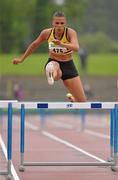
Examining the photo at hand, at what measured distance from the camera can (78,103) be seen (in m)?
12.3

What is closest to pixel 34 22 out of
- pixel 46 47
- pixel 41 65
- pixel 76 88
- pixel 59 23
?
pixel 46 47

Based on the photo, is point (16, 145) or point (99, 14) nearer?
point (16, 145)

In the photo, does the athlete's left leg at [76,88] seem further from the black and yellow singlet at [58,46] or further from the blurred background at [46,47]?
the blurred background at [46,47]

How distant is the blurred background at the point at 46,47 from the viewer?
5119 cm

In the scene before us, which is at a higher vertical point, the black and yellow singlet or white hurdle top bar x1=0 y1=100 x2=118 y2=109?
the black and yellow singlet

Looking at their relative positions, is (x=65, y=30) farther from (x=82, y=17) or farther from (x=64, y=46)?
(x=82, y=17)

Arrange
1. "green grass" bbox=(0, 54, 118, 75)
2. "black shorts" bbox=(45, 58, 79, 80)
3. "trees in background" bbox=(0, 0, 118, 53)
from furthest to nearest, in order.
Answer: "trees in background" bbox=(0, 0, 118, 53)
"green grass" bbox=(0, 54, 118, 75)
"black shorts" bbox=(45, 58, 79, 80)

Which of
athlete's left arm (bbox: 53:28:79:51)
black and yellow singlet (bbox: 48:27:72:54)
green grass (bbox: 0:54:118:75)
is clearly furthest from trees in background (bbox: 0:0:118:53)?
athlete's left arm (bbox: 53:28:79:51)

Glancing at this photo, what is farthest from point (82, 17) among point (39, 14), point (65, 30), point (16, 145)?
point (65, 30)

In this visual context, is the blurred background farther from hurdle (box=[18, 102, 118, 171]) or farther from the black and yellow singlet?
the black and yellow singlet

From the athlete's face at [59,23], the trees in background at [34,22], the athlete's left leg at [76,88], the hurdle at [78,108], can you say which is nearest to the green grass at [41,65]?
the trees in background at [34,22]

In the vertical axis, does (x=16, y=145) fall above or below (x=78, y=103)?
below

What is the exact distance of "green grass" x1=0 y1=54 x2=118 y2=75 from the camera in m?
58.5

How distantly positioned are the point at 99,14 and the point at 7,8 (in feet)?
64.8
